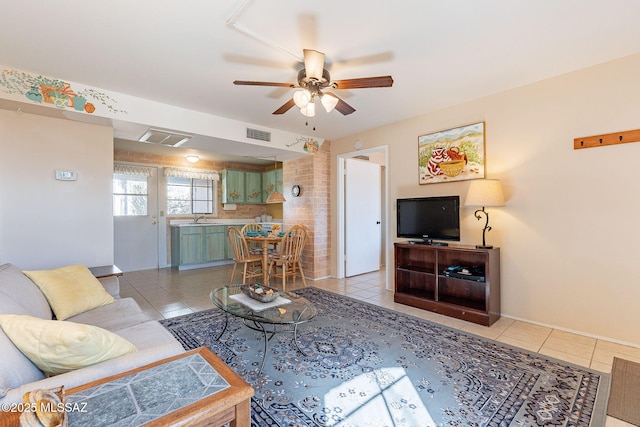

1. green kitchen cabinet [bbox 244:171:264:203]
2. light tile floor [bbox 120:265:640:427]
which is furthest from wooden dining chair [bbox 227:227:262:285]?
green kitchen cabinet [bbox 244:171:264:203]

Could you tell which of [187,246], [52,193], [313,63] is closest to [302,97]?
[313,63]

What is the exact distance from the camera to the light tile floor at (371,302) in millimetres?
2279

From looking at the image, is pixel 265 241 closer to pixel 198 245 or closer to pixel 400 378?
pixel 198 245

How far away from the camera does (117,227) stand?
540 cm

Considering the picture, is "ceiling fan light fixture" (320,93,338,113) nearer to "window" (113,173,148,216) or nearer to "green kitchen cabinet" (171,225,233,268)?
"green kitchen cabinet" (171,225,233,268)

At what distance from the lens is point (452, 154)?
3.43 meters

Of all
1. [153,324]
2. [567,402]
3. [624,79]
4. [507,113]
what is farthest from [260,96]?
[567,402]

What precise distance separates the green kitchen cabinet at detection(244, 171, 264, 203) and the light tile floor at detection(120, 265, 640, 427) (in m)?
1.81

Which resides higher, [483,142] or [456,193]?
[483,142]

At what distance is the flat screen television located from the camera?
321cm

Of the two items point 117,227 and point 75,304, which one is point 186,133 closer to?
point 75,304

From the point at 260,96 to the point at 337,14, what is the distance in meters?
1.45

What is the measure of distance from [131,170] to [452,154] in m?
5.58

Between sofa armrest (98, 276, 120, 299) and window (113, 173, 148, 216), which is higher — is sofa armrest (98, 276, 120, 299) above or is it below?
below
